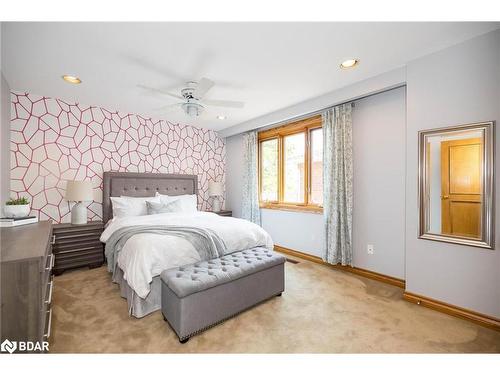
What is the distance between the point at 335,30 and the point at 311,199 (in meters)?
2.55

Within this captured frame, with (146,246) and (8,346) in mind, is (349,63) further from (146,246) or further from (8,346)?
(8,346)

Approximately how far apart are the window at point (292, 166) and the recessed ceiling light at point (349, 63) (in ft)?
3.86

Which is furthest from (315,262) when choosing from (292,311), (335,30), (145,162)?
(145,162)

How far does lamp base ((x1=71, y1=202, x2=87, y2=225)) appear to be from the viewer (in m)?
3.34

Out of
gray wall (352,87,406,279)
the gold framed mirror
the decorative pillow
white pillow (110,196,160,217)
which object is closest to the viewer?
the gold framed mirror

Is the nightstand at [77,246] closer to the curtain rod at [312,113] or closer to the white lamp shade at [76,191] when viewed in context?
the white lamp shade at [76,191]

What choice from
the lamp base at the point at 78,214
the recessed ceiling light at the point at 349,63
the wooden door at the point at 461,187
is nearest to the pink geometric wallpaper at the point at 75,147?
the lamp base at the point at 78,214

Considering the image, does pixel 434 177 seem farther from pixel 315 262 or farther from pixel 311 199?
pixel 315 262

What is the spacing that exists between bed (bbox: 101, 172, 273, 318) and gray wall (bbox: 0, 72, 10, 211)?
1.10m

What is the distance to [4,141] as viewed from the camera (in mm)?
2775

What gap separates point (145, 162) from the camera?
167 inches

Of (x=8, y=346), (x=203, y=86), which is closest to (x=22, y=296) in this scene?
(x=8, y=346)

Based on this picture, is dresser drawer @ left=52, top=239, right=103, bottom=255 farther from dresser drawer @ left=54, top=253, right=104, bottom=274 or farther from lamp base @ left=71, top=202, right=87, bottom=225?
lamp base @ left=71, top=202, right=87, bottom=225

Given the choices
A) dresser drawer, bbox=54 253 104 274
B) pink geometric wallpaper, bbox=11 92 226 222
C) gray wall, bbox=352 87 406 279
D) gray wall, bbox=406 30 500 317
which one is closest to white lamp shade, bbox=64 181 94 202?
pink geometric wallpaper, bbox=11 92 226 222
